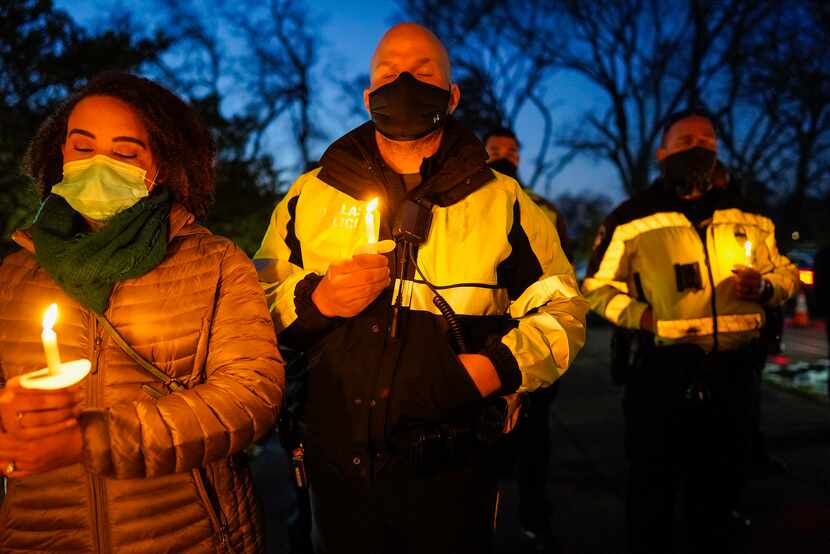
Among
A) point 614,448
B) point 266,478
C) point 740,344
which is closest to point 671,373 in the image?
point 740,344

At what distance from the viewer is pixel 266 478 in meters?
5.06

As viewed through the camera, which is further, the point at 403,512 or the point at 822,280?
the point at 822,280

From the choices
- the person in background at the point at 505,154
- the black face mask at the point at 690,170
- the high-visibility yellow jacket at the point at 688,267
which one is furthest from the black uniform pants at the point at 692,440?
the person in background at the point at 505,154

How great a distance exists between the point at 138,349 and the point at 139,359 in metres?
0.04

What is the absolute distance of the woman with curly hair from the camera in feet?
4.88

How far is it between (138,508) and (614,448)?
503cm

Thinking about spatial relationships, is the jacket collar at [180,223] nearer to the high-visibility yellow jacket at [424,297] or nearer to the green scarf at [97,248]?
the green scarf at [97,248]

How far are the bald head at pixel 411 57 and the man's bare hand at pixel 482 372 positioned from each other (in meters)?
1.04

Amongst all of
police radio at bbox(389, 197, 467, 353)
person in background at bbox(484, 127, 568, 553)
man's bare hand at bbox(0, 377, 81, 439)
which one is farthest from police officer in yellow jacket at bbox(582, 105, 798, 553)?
man's bare hand at bbox(0, 377, 81, 439)

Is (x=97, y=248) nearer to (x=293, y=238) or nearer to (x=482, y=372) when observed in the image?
(x=293, y=238)

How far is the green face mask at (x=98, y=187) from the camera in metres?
1.68

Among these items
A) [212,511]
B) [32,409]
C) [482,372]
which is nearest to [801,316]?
[482,372]

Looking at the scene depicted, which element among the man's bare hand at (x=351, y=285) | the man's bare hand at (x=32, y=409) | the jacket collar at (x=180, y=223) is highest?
the jacket collar at (x=180, y=223)

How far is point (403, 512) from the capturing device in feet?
6.38
